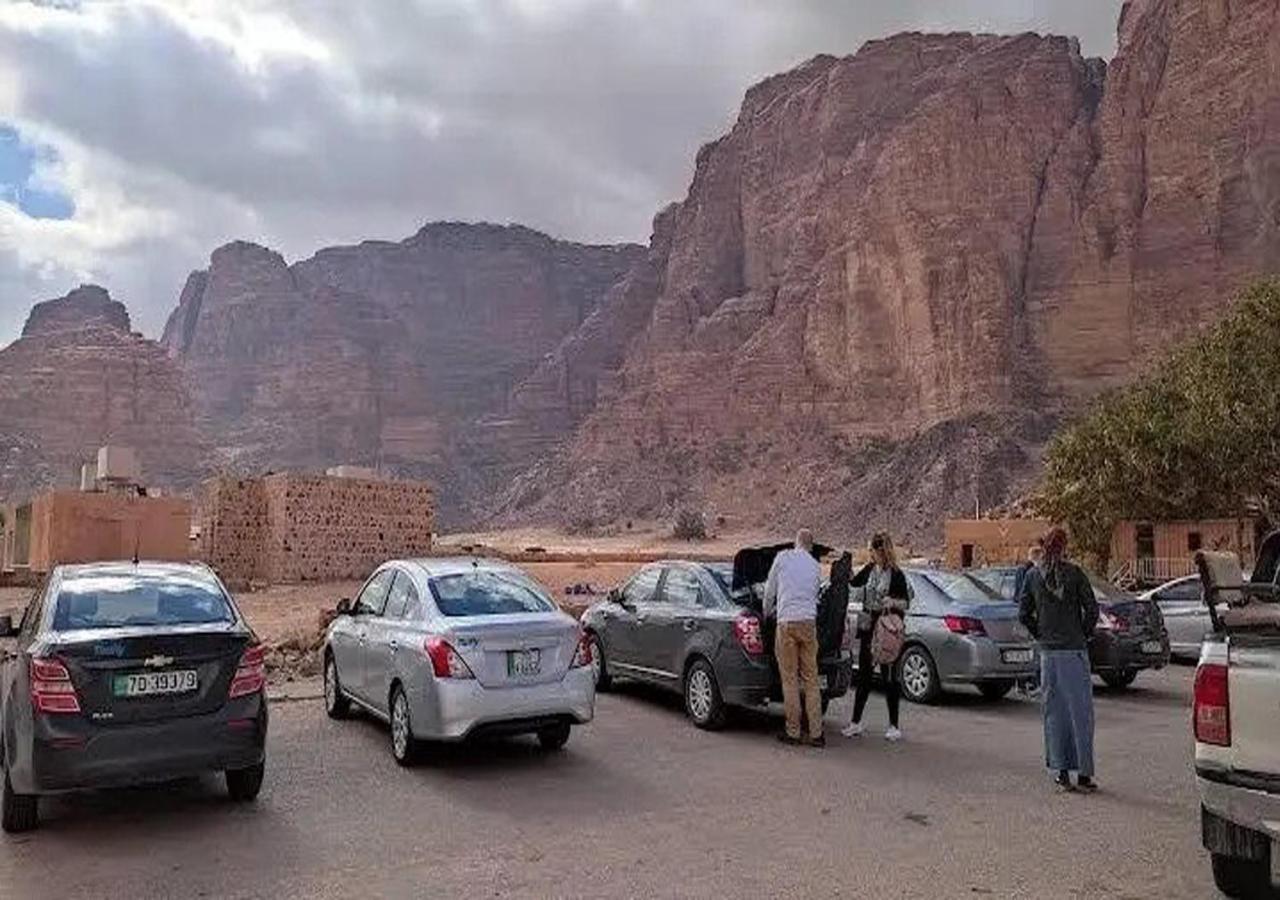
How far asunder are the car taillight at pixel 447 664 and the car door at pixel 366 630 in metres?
1.26

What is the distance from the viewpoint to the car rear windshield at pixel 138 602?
7.04 m

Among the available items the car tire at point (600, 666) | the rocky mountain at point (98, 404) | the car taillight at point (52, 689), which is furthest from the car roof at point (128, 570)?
the rocky mountain at point (98, 404)

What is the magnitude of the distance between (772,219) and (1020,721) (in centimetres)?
10344

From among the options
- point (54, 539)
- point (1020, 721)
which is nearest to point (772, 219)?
point (54, 539)

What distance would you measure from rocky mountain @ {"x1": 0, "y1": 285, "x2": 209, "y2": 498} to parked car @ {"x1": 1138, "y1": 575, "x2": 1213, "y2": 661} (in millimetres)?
107286

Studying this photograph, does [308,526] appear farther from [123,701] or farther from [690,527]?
[690,527]

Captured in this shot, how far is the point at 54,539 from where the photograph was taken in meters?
32.2

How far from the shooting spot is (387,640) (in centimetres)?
884

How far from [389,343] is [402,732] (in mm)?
156417

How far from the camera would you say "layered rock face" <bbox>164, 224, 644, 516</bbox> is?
145000 millimetres

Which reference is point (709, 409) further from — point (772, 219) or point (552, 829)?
point (552, 829)

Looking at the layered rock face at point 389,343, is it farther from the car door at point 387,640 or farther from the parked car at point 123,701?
the parked car at point 123,701

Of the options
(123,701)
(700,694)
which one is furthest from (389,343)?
(123,701)

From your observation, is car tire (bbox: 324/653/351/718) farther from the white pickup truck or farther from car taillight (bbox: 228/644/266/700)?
the white pickup truck
